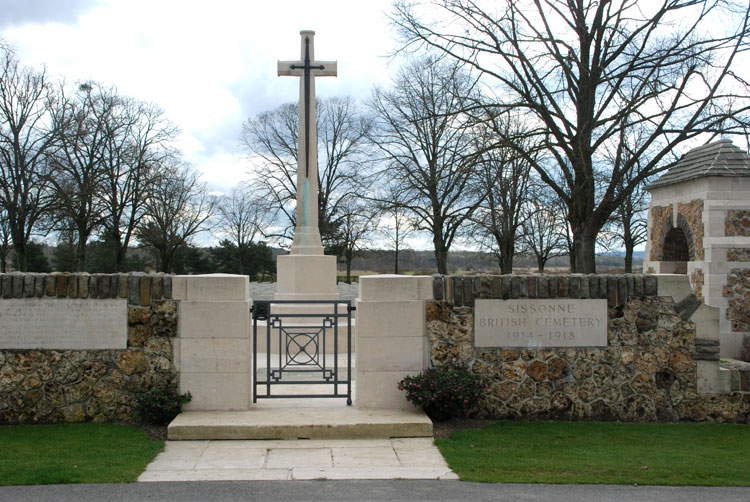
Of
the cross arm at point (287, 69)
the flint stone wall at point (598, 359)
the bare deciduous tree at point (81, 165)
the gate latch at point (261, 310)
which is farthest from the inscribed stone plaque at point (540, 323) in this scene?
the bare deciduous tree at point (81, 165)

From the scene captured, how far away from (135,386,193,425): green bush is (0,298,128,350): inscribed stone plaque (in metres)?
0.65

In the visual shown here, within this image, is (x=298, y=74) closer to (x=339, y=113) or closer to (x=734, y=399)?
(x=734, y=399)

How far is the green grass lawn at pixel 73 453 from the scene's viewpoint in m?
5.37

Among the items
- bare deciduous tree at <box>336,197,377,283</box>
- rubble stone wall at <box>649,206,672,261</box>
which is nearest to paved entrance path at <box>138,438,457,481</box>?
rubble stone wall at <box>649,206,672,261</box>

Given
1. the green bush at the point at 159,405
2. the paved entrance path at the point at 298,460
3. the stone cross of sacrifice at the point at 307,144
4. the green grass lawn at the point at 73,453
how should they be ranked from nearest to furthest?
1. the green grass lawn at the point at 73,453
2. the paved entrance path at the point at 298,460
3. the green bush at the point at 159,405
4. the stone cross of sacrifice at the point at 307,144

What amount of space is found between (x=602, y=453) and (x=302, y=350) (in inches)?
139

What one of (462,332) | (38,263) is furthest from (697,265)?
(38,263)

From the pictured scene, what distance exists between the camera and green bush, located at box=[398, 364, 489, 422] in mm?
7086

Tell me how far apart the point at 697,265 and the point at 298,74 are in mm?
9874

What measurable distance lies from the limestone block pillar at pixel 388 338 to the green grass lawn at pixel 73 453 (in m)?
2.39

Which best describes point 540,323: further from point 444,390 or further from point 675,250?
point 675,250

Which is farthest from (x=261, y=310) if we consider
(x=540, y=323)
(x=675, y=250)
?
(x=675, y=250)

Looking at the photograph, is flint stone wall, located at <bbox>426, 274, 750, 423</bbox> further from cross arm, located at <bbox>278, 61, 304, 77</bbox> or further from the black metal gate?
cross arm, located at <bbox>278, 61, 304, 77</bbox>

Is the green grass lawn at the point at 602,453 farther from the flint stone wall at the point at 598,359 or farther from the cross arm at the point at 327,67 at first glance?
the cross arm at the point at 327,67
